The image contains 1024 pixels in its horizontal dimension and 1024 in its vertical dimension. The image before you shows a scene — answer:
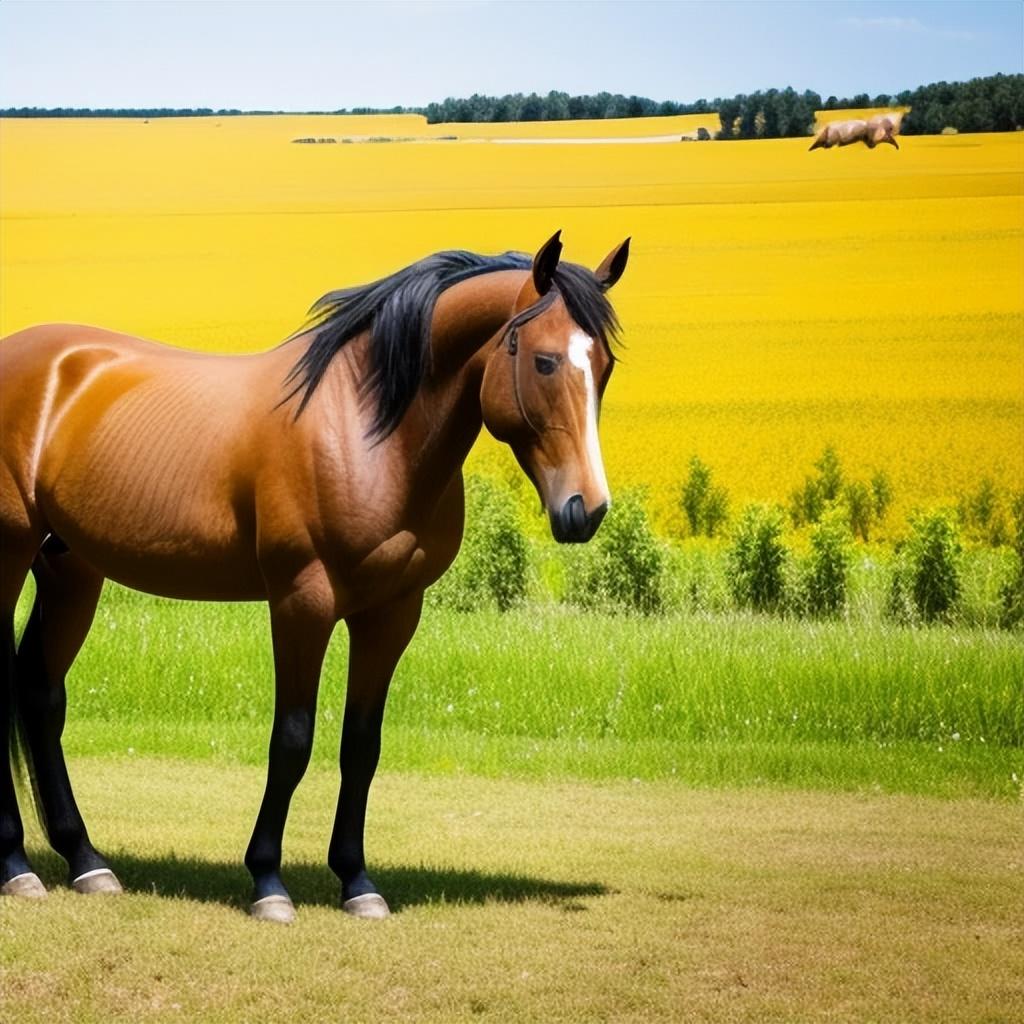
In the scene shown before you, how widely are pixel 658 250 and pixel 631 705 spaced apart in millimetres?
9010

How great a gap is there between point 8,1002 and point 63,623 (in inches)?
60.5

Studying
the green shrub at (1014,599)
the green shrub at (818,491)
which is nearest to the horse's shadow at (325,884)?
the green shrub at (1014,599)

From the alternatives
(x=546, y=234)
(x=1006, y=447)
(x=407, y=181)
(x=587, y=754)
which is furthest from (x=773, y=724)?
Answer: (x=407, y=181)

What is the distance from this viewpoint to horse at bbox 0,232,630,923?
4.86 meters

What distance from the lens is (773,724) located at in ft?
28.3

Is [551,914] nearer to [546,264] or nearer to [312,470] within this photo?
[312,470]

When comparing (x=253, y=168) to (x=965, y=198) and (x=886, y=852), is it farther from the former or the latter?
(x=886, y=852)

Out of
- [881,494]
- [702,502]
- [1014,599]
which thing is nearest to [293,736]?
[1014,599]

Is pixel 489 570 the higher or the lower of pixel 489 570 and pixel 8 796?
the lower

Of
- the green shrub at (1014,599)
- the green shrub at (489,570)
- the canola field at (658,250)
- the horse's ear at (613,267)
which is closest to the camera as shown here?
the horse's ear at (613,267)

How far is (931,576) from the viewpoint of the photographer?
11.6 meters

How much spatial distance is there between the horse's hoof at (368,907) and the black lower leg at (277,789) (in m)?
0.21

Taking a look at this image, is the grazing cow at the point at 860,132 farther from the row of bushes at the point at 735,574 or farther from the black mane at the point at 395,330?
the black mane at the point at 395,330

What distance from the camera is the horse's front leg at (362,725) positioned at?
5.28m
